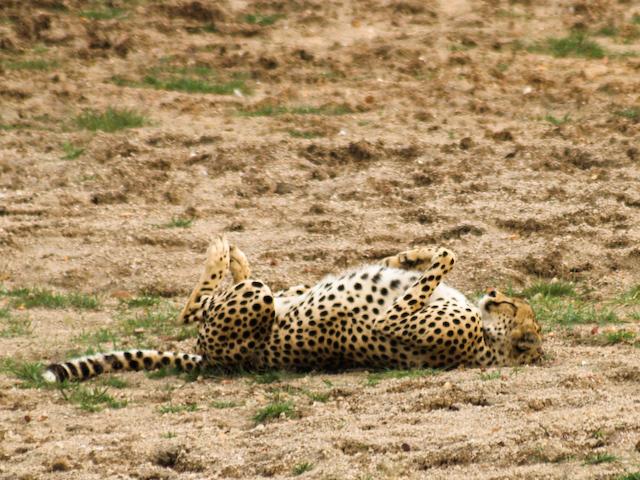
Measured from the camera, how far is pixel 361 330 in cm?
652

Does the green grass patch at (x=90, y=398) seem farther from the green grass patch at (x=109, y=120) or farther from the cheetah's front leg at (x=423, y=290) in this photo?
the green grass patch at (x=109, y=120)

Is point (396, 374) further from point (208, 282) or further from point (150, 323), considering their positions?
point (150, 323)

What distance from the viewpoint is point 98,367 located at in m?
6.63

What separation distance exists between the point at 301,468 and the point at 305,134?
6.28m

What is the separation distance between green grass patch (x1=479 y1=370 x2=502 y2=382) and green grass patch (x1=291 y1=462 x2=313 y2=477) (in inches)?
48.2

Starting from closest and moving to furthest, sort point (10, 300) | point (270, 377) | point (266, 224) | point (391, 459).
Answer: point (391, 459) < point (270, 377) < point (10, 300) < point (266, 224)

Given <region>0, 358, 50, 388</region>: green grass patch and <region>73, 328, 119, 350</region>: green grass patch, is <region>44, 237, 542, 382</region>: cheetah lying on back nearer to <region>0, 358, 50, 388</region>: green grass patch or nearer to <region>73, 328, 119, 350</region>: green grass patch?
<region>0, 358, 50, 388</region>: green grass patch

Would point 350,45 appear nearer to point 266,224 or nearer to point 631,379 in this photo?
point 266,224

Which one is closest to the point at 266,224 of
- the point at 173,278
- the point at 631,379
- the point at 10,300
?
the point at 173,278

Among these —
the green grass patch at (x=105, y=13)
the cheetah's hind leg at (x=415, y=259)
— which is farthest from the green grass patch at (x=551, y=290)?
the green grass patch at (x=105, y=13)

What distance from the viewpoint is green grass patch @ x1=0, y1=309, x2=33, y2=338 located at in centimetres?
747

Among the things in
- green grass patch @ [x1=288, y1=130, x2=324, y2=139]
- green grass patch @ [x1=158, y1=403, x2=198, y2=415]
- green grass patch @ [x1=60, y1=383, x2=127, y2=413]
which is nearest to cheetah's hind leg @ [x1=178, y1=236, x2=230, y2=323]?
green grass patch @ [x1=60, y1=383, x2=127, y2=413]

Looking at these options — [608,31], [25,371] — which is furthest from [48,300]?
[608,31]

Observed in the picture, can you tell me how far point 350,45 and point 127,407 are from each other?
746 cm
